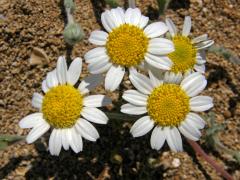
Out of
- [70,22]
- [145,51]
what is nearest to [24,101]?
[70,22]

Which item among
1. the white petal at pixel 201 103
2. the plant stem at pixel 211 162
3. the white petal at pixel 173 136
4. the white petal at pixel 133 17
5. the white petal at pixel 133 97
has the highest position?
the white petal at pixel 133 17

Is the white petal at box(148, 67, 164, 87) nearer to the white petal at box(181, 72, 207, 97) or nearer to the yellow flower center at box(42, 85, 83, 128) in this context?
the white petal at box(181, 72, 207, 97)

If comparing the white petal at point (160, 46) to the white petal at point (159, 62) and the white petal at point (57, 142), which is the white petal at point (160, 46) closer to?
the white petal at point (159, 62)

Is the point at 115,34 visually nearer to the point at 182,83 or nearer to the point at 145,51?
the point at 145,51

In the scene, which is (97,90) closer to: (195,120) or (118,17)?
(118,17)

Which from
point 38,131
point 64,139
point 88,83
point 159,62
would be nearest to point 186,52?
point 159,62

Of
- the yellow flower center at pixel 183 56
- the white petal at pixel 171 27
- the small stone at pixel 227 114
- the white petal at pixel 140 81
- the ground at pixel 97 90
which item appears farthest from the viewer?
the small stone at pixel 227 114

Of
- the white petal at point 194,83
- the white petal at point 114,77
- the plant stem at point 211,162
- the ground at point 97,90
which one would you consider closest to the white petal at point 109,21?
the white petal at point 114,77
